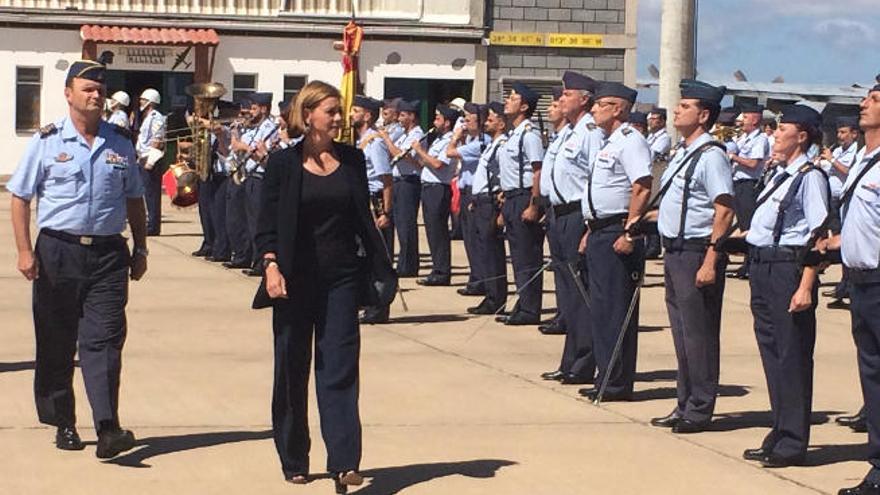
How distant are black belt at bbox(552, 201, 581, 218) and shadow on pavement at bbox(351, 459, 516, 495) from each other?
139 inches

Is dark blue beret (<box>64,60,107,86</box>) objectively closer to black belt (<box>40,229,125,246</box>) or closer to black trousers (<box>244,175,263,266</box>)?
black belt (<box>40,229,125,246</box>)

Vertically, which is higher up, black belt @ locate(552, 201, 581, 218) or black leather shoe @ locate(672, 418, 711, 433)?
black belt @ locate(552, 201, 581, 218)

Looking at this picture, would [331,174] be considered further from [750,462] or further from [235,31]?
[235,31]

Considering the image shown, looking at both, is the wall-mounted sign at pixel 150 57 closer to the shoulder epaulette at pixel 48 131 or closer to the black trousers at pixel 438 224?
→ the black trousers at pixel 438 224

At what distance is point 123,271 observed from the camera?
30.5ft

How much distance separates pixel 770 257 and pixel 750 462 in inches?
40.3

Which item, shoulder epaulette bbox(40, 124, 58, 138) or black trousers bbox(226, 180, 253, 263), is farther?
black trousers bbox(226, 180, 253, 263)

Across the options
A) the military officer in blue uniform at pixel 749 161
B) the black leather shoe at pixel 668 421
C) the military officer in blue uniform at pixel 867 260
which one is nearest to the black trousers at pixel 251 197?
the military officer in blue uniform at pixel 749 161

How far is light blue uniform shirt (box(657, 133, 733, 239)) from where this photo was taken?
10.1 metres

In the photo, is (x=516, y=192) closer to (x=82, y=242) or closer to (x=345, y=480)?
(x=82, y=242)

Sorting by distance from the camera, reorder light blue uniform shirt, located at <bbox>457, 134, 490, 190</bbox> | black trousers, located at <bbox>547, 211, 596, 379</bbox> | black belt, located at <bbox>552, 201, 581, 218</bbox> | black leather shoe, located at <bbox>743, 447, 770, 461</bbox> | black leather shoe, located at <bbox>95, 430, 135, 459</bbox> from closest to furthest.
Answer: black leather shoe, located at <bbox>95, 430, 135, 459</bbox> < black leather shoe, located at <bbox>743, 447, 770, 461</bbox> < black trousers, located at <bbox>547, 211, 596, 379</bbox> < black belt, located at <bbox>552, 201, 581, 218</bbox> < light blue uniform shirt, located at <bbox>457, 134, 490, 190</bbox>

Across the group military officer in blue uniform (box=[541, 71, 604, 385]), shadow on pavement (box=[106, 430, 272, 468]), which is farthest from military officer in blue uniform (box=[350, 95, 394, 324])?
shadow on pavement (box=[106, 430, 272, 468])

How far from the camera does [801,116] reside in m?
9.55

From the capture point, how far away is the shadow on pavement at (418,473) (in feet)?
28.5
